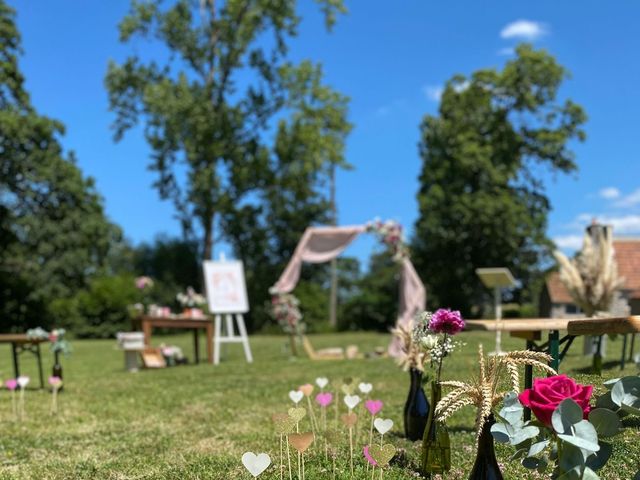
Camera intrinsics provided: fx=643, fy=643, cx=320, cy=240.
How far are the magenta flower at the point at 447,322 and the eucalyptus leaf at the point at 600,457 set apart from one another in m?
1.01

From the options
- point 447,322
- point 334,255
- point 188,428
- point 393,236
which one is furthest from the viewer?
point 334,255

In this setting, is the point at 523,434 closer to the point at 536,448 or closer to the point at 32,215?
the point at 536,448

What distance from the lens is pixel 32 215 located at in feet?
74.6

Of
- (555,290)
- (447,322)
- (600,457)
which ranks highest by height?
(447,322)

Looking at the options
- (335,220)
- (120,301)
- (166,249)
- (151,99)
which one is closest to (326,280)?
(335,220)

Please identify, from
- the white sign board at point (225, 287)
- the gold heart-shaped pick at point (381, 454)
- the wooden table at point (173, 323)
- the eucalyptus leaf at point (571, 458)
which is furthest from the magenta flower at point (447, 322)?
the white sign board at point (225, 287)

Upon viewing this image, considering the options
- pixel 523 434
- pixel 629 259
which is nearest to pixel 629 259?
pixel 629 259

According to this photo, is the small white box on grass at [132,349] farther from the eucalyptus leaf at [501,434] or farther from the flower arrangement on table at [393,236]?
→ the eucalyptus leaf at [501,434]

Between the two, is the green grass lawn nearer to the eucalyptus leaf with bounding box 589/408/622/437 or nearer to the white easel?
the eucalyptus leaf with bounding box 589/408/622/437

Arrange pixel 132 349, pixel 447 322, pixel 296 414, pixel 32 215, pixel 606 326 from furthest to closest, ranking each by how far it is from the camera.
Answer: pixel 32 215 < pixel 132 349 < pixel 447 322 < pixel 296 414 < pixel 606 326

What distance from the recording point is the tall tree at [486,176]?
82.6ft

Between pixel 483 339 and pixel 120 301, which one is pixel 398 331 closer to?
pixel 483 339

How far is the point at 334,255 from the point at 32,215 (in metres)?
14.9

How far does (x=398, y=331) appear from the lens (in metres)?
4.00
